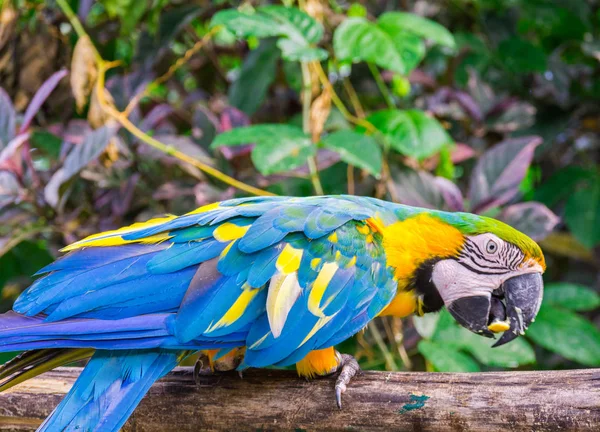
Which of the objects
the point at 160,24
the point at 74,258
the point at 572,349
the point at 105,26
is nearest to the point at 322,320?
the point at 74,258

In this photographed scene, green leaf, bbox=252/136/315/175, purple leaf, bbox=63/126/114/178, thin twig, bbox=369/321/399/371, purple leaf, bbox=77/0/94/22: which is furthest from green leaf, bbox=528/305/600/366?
purple leaf, bbox=77/0/94/22

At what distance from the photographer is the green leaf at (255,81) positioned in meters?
1.89

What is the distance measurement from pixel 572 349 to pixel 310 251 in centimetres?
92

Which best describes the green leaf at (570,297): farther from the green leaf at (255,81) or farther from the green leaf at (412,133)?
the green leaf at (255,81)

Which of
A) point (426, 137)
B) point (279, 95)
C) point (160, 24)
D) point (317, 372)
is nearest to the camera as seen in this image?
point (317, 372)

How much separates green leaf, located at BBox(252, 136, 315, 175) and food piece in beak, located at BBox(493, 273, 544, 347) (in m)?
0.56

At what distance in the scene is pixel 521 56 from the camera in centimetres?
205

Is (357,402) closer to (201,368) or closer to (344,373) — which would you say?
(344,373)

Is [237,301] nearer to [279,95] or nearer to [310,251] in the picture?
[310,251]

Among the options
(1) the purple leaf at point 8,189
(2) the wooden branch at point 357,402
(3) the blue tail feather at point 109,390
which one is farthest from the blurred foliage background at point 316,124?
(3) the blue tail feather at point 109,390

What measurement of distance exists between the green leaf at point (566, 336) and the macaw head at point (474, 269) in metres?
0.54

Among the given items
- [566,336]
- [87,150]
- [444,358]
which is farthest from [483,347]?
[87,150]

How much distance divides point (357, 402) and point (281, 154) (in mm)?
640

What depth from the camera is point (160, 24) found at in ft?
6.34
